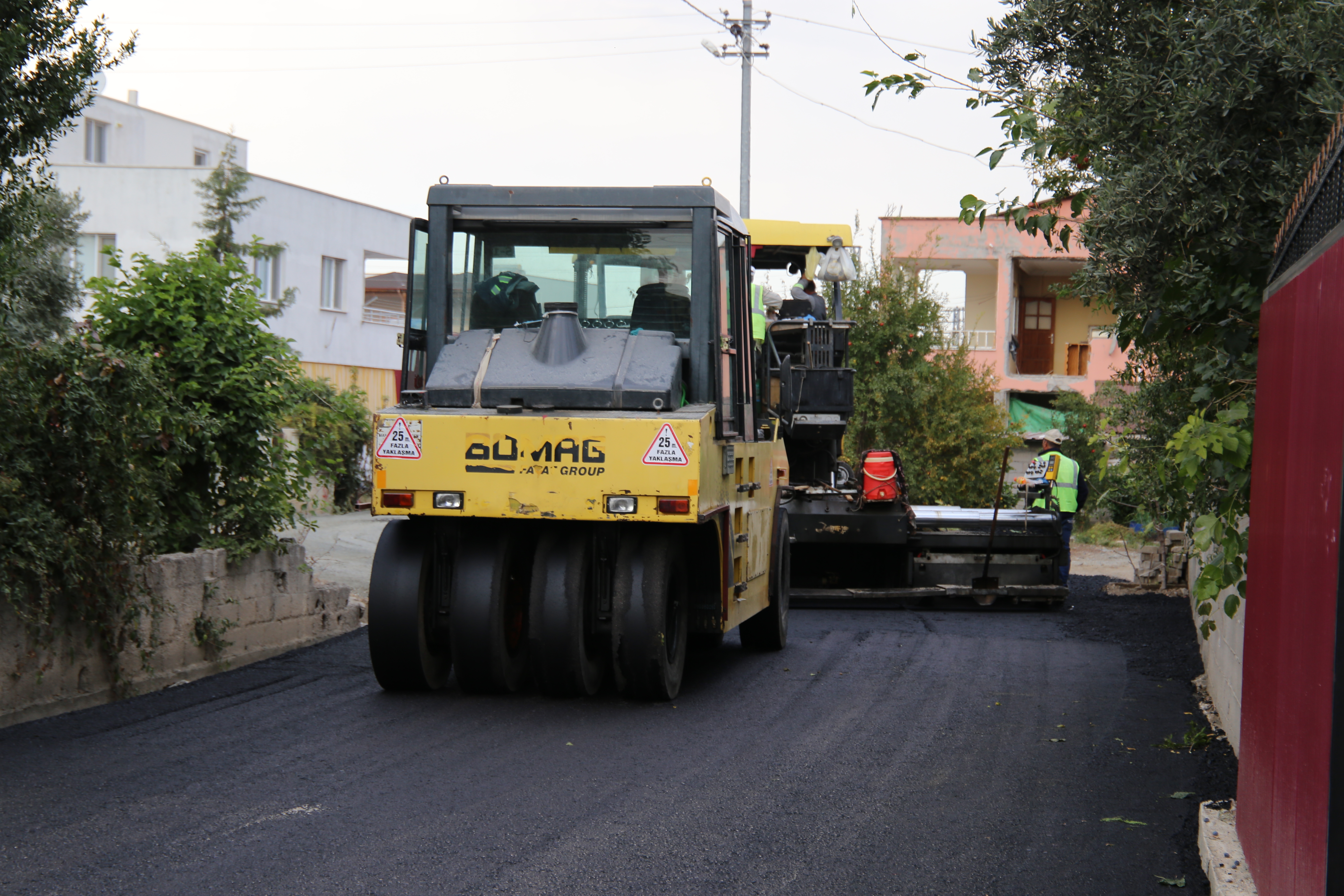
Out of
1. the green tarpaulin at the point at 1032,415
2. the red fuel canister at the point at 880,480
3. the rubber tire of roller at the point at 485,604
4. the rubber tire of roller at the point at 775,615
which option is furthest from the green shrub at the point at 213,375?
the green tarpaulin at the point at 1032,415

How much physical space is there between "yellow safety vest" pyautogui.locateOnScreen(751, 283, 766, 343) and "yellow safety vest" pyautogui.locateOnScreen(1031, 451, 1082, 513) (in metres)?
5.94

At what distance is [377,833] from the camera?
16.6 feet

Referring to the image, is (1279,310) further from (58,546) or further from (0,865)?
(58,546)

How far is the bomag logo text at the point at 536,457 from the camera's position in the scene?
742 centimetres

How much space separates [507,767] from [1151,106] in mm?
4055

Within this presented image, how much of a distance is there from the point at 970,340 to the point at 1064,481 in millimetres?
13878

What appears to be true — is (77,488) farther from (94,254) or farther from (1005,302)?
(1005,302)

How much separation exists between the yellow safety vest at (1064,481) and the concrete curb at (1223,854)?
9242mm

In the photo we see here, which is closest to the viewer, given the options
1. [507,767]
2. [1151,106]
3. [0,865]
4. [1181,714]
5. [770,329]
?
[0,865]

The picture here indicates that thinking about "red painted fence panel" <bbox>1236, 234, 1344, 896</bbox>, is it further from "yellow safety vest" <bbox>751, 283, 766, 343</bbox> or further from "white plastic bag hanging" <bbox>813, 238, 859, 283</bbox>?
"white plastic bag hanging" <bbox>813, 238, 859, 283</bbox>

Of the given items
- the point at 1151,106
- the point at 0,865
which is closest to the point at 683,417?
the point at 1151,106

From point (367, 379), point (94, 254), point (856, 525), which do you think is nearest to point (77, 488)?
point (856, 525)

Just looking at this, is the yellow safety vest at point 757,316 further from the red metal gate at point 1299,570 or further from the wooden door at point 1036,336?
the wooden door at point 1036,336

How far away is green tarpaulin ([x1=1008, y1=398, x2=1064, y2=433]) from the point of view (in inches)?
1168
